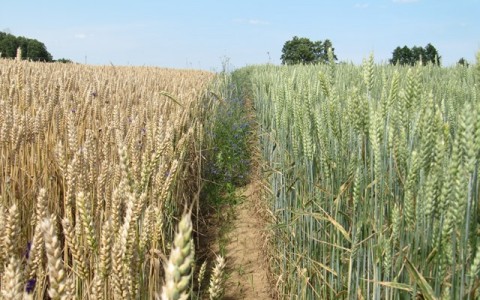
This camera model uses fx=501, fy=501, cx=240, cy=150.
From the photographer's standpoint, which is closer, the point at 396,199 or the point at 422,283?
the point at 422,283

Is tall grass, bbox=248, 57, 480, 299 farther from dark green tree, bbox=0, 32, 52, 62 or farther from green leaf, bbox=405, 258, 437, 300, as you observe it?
dark green tree, bbox=0, 32, 52, 62

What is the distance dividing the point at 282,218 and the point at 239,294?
632 mm

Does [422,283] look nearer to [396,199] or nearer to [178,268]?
[396,199]

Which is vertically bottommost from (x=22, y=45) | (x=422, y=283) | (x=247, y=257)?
(x=247, y=257)

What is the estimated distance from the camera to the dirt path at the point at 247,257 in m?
2.90

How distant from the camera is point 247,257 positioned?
337 centimetres

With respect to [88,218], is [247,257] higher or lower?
lower

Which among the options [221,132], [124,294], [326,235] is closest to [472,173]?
[124,294]

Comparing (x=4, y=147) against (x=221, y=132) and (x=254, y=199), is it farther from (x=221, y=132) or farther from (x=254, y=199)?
(x=221, y=132)

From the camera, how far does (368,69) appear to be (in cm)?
170

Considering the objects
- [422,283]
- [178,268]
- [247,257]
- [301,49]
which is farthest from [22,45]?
[178,268]

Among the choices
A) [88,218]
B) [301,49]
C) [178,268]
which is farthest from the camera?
[301,49]

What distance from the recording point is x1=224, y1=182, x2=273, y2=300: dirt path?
9.51 ft

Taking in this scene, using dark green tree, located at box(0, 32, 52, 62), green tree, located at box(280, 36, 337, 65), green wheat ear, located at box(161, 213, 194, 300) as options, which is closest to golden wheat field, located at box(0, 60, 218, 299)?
green wheat ear, located at box(161, 213, 194, 300)
